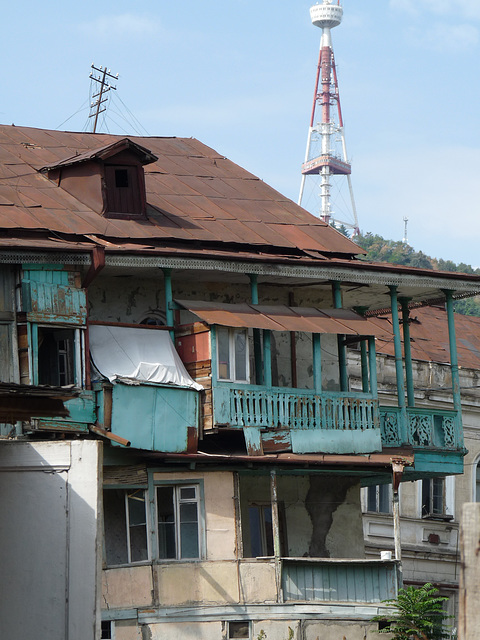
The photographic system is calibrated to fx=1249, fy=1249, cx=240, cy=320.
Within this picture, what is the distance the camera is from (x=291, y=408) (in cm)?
2136

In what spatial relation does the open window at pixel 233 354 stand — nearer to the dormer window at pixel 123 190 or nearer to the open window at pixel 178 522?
→ the open window at pixel 178 522

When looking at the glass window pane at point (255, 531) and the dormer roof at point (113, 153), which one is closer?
the glass window pane at point (255, 531)

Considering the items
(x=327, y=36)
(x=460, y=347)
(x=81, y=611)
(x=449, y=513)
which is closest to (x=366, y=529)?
(x=449, y=513)

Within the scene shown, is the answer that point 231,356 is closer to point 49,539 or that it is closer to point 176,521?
point 176,521

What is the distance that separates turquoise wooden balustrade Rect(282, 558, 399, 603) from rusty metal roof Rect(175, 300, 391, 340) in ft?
13.0

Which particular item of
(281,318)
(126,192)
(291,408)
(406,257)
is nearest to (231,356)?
(281,318)

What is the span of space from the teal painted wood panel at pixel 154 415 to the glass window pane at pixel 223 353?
2.03ft

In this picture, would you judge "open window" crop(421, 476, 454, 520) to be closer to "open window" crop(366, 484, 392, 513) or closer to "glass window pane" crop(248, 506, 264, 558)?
"open window" crop(366, 484, 392, 513)

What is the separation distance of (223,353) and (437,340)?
16.3m

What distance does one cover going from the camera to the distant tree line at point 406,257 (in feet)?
261

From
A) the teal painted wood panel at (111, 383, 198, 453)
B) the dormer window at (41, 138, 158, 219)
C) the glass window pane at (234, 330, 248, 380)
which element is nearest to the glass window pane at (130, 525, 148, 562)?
the teal painted wood panel at (111, 383, 198, 453)

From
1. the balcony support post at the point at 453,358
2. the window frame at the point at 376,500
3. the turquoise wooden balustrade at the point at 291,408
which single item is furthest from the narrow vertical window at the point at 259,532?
the window frame at the point at 376,500

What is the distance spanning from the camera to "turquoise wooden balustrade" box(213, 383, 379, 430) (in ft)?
67.6

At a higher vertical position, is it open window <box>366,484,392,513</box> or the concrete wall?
open window <box>366,484,392,513</box>
